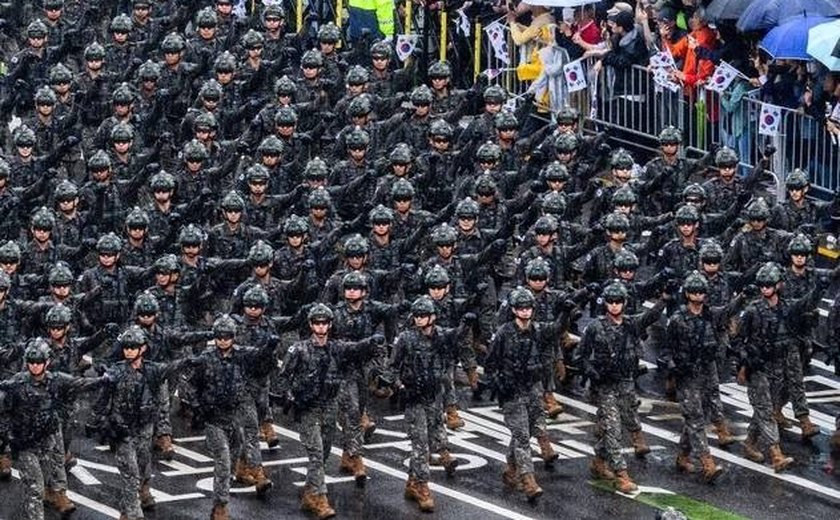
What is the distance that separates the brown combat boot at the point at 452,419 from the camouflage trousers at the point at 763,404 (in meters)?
3.38

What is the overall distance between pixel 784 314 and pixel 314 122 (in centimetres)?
1031

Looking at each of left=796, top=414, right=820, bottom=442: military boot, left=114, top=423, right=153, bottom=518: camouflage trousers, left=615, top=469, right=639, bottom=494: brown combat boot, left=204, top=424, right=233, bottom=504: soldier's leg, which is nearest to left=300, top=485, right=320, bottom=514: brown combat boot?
left=204, top=424, right=233, bottom=504: soldier's leg

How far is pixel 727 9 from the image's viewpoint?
138 ft

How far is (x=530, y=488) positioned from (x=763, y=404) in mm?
2887

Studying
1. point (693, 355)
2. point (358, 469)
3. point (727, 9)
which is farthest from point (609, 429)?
point (727, 9)

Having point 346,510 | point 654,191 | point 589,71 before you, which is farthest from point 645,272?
point 346,510

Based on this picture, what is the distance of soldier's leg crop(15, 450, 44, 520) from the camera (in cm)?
3244

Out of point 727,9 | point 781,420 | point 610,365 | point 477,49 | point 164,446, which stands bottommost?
point 164,446

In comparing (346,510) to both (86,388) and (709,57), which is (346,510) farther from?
(709,57)

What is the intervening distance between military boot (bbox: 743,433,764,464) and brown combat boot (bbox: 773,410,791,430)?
515 millimetres

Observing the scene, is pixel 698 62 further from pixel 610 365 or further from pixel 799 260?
pixel 610 365

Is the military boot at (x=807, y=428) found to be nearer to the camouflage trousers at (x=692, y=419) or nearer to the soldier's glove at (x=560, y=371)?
the camouflage trousers at (x=692, y=419)

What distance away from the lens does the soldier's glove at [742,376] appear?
35541mm

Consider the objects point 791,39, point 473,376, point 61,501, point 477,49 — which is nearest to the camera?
point 61,501
